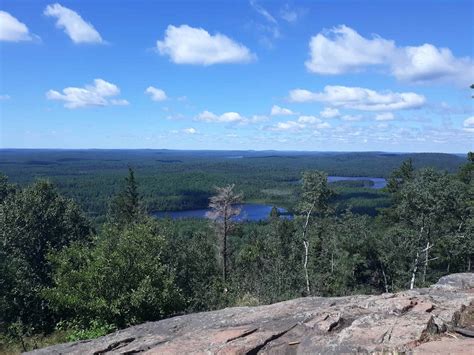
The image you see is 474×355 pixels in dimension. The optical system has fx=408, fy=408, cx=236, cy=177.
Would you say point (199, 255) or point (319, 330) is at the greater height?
point (319, 330)

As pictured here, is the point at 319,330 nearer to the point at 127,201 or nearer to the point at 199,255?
the point at 199,255

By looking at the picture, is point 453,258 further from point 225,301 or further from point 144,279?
point 144,279

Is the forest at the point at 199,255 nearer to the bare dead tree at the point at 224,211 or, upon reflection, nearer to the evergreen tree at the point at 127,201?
the bare dead tree at the point at 224,211

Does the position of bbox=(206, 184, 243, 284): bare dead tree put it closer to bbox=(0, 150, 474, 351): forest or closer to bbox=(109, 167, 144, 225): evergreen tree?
bbox=(0, 150, 474, 351): forest

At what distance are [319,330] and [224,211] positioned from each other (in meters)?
26.0

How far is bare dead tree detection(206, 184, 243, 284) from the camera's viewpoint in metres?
34.0

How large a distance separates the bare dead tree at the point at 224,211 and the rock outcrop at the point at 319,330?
21.9m

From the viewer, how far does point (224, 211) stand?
35062 mm

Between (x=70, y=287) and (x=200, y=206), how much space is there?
6805 inches

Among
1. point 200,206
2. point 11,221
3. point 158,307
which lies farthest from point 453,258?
point 200,206

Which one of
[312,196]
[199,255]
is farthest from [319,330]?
[199,255]

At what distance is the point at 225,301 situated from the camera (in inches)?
985

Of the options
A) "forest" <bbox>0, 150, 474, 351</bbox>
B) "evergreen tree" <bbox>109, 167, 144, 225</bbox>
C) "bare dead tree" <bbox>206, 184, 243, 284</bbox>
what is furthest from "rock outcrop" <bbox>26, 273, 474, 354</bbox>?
"evergreen tree" <bbox>109, 167, 144, 225</bbox>

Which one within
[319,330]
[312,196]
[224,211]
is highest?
[312,196]
